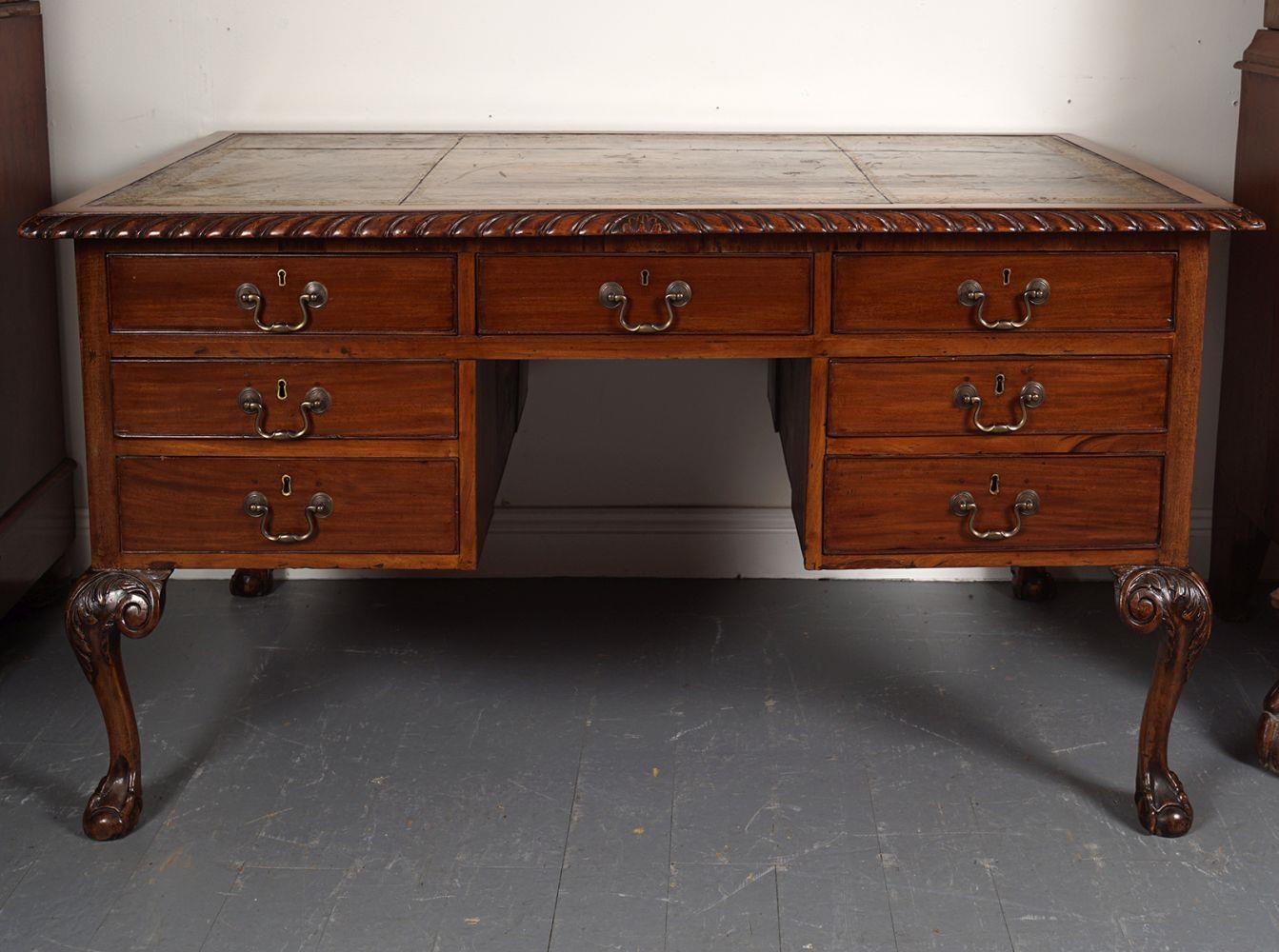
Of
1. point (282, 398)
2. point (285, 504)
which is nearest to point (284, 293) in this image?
point (282, 398)

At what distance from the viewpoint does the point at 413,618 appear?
283 centimetres

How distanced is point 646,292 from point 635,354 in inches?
3.2

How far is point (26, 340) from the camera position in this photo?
8.98ft

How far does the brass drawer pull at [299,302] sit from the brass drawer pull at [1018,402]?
844 millimetres

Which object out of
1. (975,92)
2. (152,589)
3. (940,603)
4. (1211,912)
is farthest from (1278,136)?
(152,589)

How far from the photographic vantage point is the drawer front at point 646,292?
6.44ft

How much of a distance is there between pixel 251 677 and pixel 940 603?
1.29m

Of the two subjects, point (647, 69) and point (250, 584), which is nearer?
point (647, 69)

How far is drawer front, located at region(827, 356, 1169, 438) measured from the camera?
6.60 feet

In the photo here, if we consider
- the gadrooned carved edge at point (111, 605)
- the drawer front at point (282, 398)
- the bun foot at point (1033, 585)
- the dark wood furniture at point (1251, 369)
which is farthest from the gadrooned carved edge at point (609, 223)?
the bun foot at point (1033, 585)

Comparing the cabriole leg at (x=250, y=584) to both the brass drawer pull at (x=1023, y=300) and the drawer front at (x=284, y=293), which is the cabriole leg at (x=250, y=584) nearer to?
the drawer front at (x=284, y=293)

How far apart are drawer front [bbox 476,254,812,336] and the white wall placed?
91cm

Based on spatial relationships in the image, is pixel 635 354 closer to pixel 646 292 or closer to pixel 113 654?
pixel 646 292

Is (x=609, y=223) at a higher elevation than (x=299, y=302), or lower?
higher
